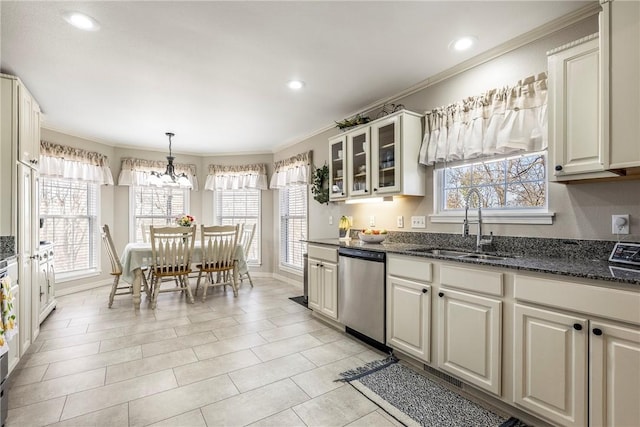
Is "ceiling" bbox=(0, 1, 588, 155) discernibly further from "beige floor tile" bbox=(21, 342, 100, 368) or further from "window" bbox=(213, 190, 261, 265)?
"beige floor tile" bbox=(21, 342, 100, 368)

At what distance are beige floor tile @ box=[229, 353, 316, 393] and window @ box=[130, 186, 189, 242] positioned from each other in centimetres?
376

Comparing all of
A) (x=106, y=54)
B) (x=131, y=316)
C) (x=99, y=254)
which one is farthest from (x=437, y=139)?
(x=99, y=254)

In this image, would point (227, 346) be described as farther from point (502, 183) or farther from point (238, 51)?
point (502, 183)

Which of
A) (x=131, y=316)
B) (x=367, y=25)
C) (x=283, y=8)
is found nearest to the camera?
(x=283, y=8)

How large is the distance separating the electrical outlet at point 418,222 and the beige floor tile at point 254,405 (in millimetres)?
1816

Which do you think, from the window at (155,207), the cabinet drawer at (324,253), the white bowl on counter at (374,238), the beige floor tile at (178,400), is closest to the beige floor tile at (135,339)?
the beige floor tile at (178,400)

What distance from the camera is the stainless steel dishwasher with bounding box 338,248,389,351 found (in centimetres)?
260

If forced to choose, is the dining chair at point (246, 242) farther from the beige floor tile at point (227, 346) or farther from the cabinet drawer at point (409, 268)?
the cabinet drawer at point (409, 268)

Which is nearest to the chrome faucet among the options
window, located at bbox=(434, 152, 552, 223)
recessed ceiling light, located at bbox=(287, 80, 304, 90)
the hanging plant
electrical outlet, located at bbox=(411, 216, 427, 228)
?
window, located at bbox=(434, 152, 552, 223)

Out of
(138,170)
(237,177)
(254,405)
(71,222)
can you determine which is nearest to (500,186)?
(254,405)

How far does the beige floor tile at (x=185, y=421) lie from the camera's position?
5.66 ft

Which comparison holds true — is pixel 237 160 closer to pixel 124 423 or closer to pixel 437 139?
pixel 437 139

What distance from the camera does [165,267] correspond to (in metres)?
3.96

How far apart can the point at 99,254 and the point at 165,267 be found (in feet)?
6.15
